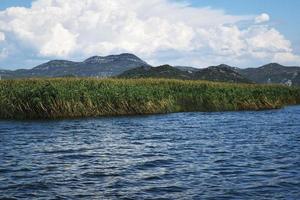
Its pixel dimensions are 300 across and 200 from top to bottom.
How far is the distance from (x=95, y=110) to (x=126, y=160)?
81.4 ft

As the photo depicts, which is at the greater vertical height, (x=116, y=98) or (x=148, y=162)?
(x=116, y=98)

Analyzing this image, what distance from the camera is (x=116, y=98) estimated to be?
49.0 m

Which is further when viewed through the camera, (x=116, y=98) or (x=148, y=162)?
(x=116, y=98)

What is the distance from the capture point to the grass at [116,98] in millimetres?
44344

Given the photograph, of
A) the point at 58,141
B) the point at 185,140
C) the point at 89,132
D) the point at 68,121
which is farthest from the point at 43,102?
the point at 185,140

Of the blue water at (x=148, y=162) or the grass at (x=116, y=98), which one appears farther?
the grass at (x=116, y=98)

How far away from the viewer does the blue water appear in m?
16.7

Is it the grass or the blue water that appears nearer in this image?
the blue water

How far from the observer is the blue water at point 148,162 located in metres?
16.7

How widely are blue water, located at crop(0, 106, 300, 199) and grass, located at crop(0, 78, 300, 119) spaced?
622 centimetres

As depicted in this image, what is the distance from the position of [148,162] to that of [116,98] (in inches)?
1075

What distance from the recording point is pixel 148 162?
2211 centimetres

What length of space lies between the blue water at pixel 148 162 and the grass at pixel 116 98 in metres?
6.22

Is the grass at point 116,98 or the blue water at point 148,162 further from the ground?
the grass at point 116,98
